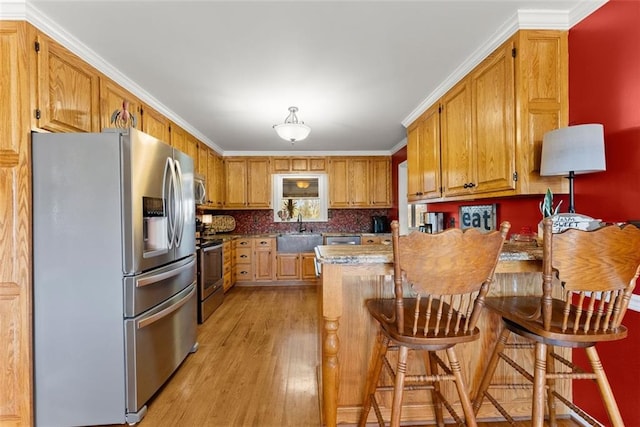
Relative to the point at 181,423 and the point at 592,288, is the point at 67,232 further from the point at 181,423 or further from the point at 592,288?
the point at 592,288

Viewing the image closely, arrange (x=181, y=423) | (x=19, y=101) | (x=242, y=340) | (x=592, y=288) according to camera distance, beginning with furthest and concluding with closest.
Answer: (x=242, y=340) → (x=181, y=423) → (x=19, y=101) → (x=592, y=288)

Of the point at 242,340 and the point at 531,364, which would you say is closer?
the point at 531,364

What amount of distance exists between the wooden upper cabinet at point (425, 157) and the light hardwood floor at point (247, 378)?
5.99ft

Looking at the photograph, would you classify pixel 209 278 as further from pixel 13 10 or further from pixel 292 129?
pixel 13 10

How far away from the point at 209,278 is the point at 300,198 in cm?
232

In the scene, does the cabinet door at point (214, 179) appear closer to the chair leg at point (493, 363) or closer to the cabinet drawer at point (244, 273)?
the cabinet drawer at point (244, 273)


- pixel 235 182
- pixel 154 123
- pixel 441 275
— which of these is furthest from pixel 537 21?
pixel 235 182

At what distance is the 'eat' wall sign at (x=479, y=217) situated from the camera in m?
2.55

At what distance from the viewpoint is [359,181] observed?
539 cm

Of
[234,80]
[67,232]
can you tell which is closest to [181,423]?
[67,232]

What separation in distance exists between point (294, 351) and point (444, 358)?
53.9 inches

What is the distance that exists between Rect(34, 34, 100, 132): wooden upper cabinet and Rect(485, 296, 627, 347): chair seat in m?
2.60

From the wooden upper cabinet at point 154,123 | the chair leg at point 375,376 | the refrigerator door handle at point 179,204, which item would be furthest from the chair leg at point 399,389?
the wooden upper cabinet at point 154,123

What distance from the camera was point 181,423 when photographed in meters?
1.78
